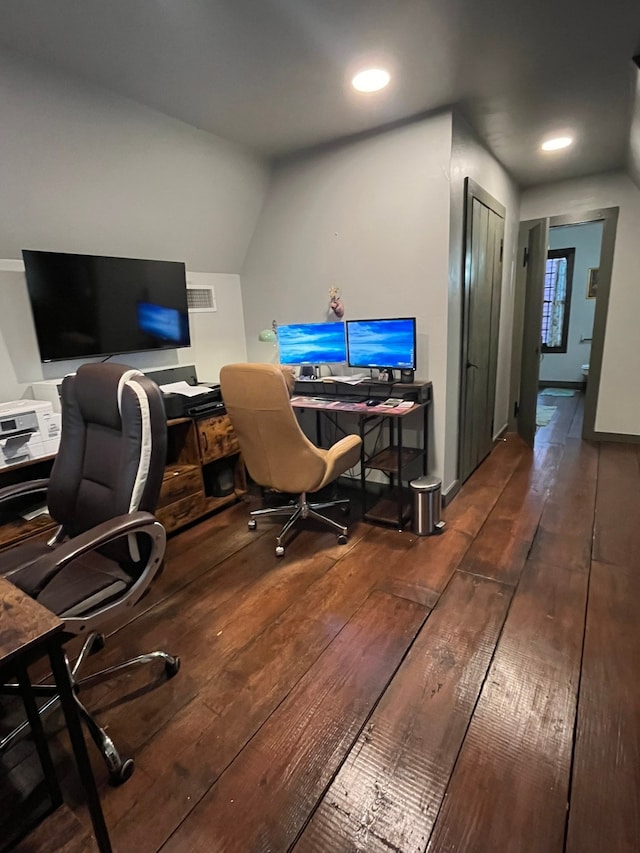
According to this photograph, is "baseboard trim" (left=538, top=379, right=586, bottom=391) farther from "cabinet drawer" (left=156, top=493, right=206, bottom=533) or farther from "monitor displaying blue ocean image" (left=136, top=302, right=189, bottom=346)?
"cabinet drawer" (left=156, top=493, right=206, bottom=533)

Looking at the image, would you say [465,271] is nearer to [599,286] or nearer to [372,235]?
[372,235]

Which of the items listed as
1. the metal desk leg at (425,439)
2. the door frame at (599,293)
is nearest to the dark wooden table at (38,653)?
the metal desk leg at (425,439)

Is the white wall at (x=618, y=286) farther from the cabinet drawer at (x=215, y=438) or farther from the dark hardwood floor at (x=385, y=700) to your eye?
the cabinet drawer at (x=215, y=438)

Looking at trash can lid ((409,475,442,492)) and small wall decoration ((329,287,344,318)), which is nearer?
trash can lid ((409,475,442,492))

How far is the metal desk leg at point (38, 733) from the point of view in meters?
1.16

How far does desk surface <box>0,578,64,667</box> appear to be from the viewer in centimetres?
87

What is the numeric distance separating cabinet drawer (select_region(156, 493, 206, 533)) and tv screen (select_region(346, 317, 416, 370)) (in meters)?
1.43

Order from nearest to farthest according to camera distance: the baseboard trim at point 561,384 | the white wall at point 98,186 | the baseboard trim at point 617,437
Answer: the white wall at point 98,186, the baseboard trim at point 617,437, the baseboard trim at point 561,384

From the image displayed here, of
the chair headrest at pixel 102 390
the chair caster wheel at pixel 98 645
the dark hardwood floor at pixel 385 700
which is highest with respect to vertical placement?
the chair headrest at pixel 102 390

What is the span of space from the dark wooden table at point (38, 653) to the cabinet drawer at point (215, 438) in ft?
6.01

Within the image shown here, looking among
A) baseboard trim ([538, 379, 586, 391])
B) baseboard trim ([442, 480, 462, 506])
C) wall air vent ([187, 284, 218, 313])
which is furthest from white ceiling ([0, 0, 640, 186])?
baseboard trim ([538, 379, 586, 391])

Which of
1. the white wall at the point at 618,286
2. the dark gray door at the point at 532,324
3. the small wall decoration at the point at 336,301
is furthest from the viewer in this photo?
the dark gray door at the point at 532,324

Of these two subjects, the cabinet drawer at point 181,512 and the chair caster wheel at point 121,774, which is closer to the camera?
the chair caster wheel at point 121,774

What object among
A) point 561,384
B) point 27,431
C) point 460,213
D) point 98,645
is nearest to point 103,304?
point 27,431
